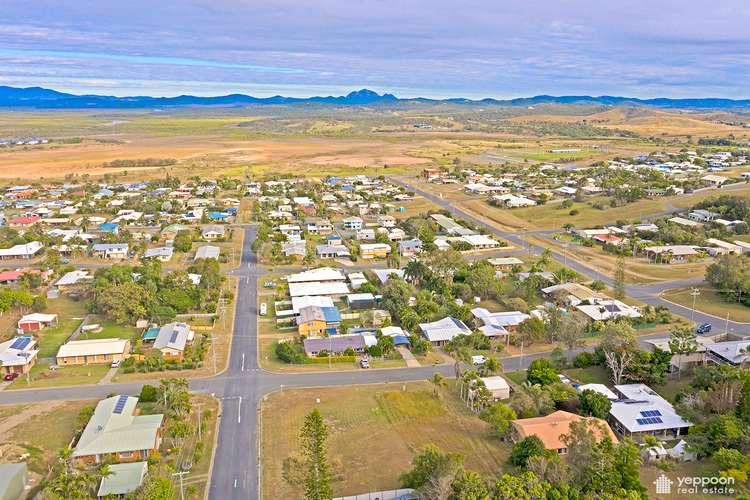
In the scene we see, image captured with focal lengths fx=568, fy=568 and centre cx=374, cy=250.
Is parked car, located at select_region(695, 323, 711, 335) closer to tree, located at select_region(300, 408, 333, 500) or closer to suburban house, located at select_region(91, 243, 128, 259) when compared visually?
tree, located at select_region(300, 408, 333, 500)

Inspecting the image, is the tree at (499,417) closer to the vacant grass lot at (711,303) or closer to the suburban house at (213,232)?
the vacant grass lot at (711,303)

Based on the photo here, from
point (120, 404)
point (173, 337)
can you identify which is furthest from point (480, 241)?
point (120, 404)

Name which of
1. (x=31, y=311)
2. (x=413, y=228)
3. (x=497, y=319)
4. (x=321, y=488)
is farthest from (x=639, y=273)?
(x=31, y=311)

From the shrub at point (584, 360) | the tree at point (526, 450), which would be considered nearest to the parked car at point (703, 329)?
the shrub at point (584, 360)

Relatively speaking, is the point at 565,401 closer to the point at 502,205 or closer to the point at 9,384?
the point at 9,384

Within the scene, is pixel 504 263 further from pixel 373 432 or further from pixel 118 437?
pixel 118 437

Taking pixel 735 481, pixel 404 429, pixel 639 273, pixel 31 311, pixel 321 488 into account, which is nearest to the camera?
pixel 321 488

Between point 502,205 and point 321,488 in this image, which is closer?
point 321,488
